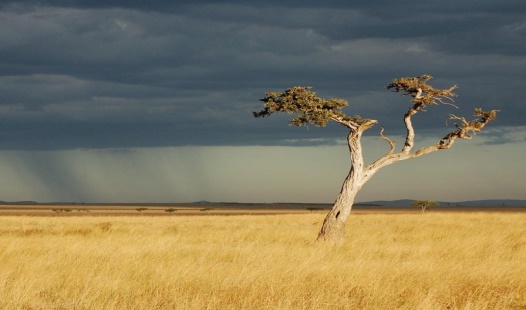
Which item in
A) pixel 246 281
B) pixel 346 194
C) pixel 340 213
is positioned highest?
pixel 346 194

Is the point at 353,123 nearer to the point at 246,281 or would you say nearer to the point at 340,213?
the point at 340,213

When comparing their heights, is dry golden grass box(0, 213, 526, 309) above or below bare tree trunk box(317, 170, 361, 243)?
below

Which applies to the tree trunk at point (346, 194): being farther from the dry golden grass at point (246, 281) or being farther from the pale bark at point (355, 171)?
the dry golden grass at point (246, 281)

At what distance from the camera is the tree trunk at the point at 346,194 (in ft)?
81.8

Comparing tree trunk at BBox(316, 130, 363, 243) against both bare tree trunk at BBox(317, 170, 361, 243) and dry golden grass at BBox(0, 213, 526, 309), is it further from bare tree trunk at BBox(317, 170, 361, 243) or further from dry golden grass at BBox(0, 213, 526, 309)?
dry golden grass at BBox(0, 213, 526, 309)

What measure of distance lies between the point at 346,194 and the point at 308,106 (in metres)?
3.39

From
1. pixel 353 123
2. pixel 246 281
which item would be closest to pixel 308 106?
pixel 353 123

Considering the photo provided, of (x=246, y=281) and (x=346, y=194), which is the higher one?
(x=346, y=194)

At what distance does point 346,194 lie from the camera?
82.5ft

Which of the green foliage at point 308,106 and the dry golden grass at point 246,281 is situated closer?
the dry golden grass at point 246,281

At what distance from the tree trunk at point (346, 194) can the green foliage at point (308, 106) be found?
0.83 meters

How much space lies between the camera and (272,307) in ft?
36.0

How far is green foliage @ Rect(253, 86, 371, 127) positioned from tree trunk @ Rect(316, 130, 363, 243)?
83 centimetres

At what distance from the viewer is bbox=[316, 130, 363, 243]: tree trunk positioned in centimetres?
2494
